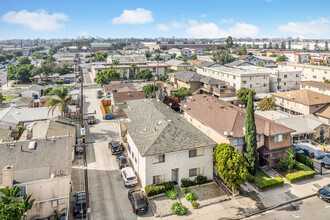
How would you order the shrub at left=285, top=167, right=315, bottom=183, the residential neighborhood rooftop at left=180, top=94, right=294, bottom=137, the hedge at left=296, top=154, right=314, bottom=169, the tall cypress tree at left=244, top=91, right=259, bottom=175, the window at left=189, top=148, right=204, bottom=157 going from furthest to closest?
the hedge at left=296, top=154, right=314, bottom=169
the residential neighborhood rooftop at left=180, top=94, right=294, bottom=137
the shrub at left=285, top=167, right=315, bottom=183
the tall cypress tree at left=244, top=91, right=259, bottom=175
the window at left=189, top=148, right=204, bottom=157

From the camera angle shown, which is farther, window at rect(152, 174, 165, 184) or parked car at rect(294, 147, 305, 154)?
parked car at rect(294, 147, 305, 154)

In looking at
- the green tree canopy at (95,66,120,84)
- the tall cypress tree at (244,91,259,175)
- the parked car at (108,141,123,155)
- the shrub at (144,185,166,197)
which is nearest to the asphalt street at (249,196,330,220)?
the tall cypress tree at (244,91,259,175)

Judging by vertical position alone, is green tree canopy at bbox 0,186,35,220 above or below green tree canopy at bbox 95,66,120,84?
below

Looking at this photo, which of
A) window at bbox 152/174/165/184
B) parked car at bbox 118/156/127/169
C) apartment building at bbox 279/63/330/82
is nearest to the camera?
window at bbox 152/174/165/184

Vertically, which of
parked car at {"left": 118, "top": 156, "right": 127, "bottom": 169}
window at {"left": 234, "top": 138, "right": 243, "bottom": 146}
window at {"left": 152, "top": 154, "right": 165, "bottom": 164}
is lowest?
parked car at {"left": 118, "top": 156, "right": 127, "bottom": 169}

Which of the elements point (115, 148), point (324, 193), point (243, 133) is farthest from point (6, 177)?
point (324, 193)

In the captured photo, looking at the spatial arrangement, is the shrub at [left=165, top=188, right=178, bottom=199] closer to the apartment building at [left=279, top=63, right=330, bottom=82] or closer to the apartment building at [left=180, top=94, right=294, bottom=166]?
the apartment building at [left=180, top=94, right=294, bottom=166]
